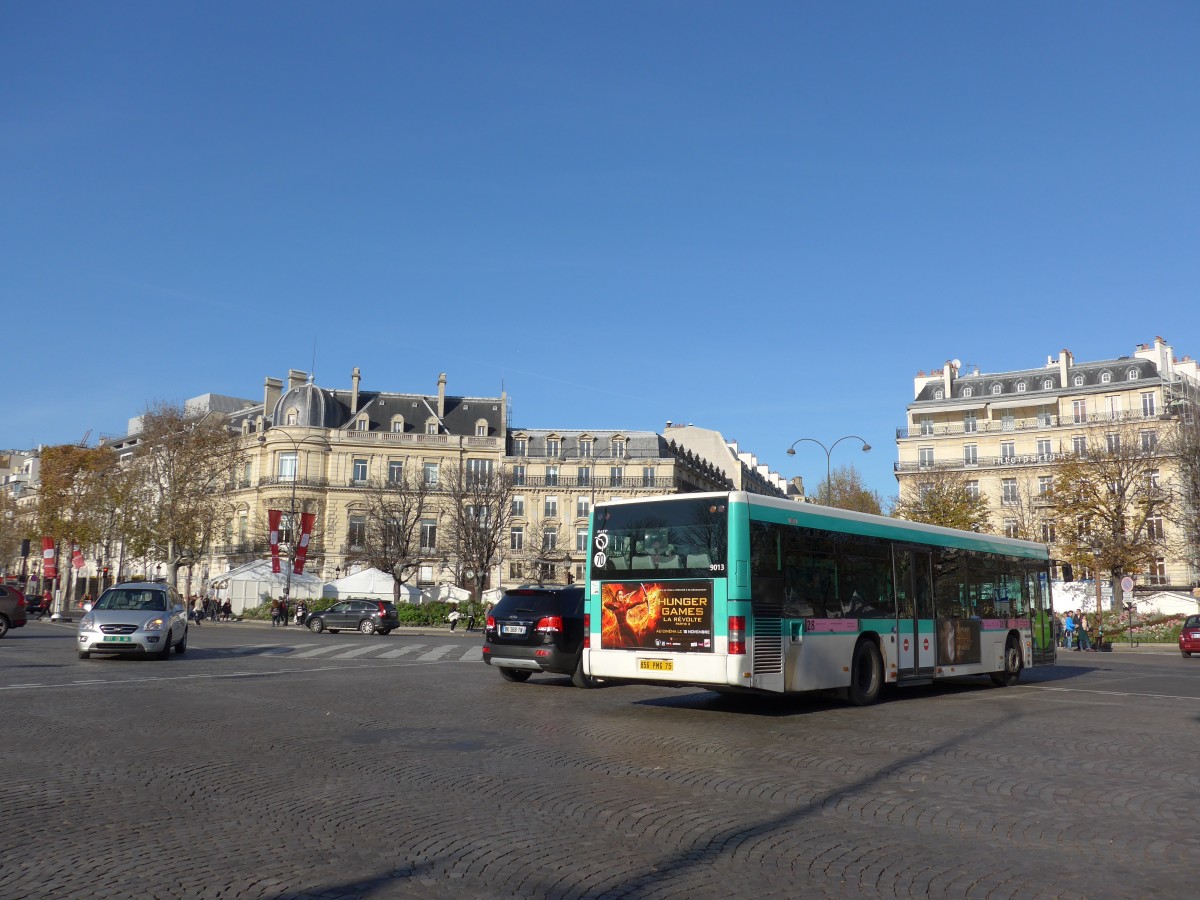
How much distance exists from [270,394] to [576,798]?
8398 cm

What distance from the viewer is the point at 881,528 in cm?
1524

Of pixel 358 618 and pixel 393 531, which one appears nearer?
pixel 358 618

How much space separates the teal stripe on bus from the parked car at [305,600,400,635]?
92.3 feet

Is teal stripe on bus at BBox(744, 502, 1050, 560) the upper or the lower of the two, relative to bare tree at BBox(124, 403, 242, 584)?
lower

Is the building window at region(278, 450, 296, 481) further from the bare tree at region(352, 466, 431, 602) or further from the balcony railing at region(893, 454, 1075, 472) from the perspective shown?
the balcony railing at region(893, 454, 1075, 472)

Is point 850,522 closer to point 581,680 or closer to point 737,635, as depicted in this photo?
point 737,635

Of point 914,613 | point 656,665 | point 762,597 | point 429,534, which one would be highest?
point 429,534

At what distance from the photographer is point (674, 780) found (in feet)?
26.7

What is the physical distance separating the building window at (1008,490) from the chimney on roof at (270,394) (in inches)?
2389

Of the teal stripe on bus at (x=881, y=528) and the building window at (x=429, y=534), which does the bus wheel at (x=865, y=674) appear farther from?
the building window at (x=429, y=534)

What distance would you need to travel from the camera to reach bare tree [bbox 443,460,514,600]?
2344 inches

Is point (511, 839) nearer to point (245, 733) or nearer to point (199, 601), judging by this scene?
point (245, 733)

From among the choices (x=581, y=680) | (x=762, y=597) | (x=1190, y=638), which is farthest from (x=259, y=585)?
(x=762, y=597)

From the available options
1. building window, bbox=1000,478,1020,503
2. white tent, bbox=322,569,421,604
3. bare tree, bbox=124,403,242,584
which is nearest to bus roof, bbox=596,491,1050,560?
white tent, bbox=322,569,421,604
